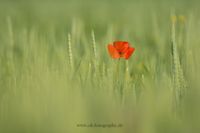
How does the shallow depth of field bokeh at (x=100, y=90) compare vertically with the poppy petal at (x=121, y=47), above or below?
below

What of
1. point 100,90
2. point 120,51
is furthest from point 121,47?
point 100,90

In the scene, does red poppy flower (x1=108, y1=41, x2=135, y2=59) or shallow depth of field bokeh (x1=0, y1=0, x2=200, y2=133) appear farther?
red poppy flower (x1=108, y1=41, x2=135, y2=59)

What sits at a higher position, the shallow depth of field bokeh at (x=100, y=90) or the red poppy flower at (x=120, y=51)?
the red poppy flower at (x=120, y=51)

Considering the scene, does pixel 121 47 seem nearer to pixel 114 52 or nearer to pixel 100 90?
pixel 114 52

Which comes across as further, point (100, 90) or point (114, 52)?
point (114, 52)

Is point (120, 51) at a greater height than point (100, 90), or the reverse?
point (120, 51)

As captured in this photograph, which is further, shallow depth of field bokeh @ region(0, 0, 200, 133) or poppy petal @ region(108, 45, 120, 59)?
poppy petal @ region(108, 45, 120, 59)

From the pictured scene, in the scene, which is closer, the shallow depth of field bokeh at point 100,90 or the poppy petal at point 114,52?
the shallow depth of field bokeh at point 100,90

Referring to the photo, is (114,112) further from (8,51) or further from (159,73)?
(8,51)

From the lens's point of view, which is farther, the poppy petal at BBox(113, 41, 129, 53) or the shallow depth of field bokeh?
the poppy petal at BBox(113, 41, 129, 53)

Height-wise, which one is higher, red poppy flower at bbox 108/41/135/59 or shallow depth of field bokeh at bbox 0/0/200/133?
red poppy flower at bbox 108/41/135/59

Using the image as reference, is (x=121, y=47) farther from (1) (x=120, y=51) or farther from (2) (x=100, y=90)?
(2) (x=100, y=90)

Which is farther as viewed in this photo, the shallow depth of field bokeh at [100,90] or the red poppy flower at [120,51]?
the red poppy flower at [120,51]

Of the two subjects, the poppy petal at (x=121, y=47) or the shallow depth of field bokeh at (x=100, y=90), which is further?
the poppy petal at (x=121, y=47)
